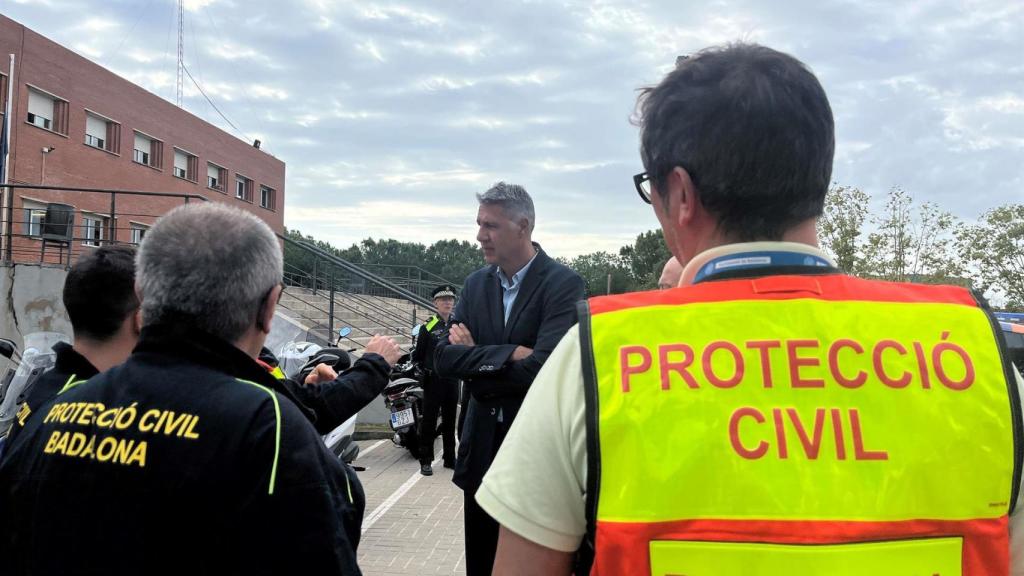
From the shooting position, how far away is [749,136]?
1.25 metres

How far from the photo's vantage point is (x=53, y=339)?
221 inches

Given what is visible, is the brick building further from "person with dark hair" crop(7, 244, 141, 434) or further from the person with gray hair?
the person with gray hair

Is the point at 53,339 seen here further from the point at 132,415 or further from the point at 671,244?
the point at 671,244

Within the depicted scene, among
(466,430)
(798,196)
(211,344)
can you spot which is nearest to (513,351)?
(466,430)

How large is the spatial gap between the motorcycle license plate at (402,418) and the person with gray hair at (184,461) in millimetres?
6797

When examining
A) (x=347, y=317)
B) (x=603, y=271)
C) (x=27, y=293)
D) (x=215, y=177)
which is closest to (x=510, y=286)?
(x=27, y=293)

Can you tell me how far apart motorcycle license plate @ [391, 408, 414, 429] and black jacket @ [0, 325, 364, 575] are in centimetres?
684

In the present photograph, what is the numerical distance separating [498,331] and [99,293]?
1737mm

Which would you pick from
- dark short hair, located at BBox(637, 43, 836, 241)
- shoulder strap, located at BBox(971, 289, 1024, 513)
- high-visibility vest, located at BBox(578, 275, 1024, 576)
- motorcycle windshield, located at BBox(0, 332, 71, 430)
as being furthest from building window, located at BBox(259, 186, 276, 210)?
shoulder strap, located at BBox(971, 289, 1024, 513)

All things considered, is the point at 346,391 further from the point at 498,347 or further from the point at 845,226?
the point at 845,226

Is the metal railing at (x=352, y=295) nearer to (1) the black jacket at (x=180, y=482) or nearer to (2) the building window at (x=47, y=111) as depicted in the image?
(2) the building window at (x=47, y=111)

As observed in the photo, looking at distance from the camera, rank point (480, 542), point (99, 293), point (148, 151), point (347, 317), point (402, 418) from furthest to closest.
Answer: point (148, 151) < point (347, 317) < point (402, 418) < point (480, 542) < point (99, 293)

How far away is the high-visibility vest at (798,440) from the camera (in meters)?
1.12

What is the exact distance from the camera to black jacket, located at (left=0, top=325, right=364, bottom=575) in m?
1.42
